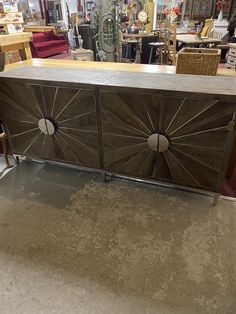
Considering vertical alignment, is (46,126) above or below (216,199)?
above

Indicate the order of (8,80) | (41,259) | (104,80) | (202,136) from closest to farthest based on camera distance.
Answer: (41,259) < (202,136) < (104,80) < (8,80)

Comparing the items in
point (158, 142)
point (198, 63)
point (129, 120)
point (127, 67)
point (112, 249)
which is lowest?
point (112, 249)

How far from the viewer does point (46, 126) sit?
1.94 meters

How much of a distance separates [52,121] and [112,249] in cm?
111

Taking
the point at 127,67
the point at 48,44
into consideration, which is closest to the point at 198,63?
the point at 127,67

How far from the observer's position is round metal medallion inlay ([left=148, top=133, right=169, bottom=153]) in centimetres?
166

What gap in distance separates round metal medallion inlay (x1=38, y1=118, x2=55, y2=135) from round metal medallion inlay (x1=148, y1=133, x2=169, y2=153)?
82 cm

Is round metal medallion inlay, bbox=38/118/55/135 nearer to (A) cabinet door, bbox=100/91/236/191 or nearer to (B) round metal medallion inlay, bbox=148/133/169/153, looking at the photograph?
(A) cabinet door, bbox=100/91/236/191

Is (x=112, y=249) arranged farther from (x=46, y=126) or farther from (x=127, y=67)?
(x=127, y=67)

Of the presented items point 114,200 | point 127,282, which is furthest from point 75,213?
point 127,282

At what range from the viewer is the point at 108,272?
138 centimetres

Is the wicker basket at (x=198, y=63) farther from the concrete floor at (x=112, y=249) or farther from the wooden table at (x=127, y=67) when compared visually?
the concrete floor at (x=112, y=249)

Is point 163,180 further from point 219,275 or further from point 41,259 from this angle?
point 41,259

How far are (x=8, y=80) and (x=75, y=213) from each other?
1.18m
